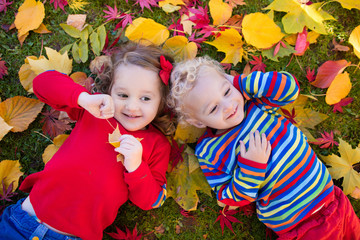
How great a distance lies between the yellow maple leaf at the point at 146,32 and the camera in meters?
2.43

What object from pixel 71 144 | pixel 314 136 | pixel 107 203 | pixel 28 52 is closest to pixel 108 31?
pixel 28 52

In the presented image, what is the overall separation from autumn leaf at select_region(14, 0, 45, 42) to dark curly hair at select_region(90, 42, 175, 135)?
666 millimetres

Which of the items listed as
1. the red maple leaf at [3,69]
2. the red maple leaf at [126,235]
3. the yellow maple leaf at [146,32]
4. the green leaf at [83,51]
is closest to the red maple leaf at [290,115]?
the yellow maple leaf at [146,32]

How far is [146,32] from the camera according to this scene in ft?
8.09

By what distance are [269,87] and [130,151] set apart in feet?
3.63

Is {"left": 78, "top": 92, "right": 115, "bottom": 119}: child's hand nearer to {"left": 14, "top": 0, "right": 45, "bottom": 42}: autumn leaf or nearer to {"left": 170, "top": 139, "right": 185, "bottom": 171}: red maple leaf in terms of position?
{"left": 170, "top": 139, "right": 185, "bottom": 171}: red maple leaf

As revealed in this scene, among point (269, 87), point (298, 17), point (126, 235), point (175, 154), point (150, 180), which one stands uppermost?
point (298, 17)

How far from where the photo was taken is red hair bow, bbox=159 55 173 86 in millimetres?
2133

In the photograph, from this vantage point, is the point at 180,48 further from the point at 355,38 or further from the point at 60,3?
the point at 355,38

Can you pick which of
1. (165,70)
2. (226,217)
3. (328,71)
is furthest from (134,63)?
(328,71)

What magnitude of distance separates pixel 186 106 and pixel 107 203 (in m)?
0.92

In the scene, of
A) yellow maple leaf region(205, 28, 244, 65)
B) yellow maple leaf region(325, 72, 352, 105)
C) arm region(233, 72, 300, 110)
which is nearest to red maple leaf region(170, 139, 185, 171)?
arm region(233, 72, 300, 110)

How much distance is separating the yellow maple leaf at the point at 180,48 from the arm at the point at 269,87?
1.58 ft

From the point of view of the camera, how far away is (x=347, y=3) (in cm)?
244
